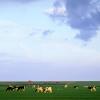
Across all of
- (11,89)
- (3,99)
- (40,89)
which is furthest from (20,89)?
(3,99)

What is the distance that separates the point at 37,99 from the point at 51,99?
1.45m

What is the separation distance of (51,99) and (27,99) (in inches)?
95.8

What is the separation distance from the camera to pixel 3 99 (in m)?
39.6

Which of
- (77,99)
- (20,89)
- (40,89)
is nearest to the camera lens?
(77,99)

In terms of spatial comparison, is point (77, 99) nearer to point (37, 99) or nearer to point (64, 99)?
point (64, 99)

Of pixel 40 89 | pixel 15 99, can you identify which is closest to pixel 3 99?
pixel 15 99

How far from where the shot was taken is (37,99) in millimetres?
39625

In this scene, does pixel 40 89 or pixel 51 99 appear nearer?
pixel 51 99

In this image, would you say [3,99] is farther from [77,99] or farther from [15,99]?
[77,99]

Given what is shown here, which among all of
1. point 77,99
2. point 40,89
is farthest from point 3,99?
point 40,89

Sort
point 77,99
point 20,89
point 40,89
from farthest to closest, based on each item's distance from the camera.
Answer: point 20,89 → point 40,89 → point 77,99

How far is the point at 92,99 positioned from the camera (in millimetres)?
39781

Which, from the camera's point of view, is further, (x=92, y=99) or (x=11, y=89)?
(x=11, y=89)

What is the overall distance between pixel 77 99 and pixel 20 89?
2788 centimetres
